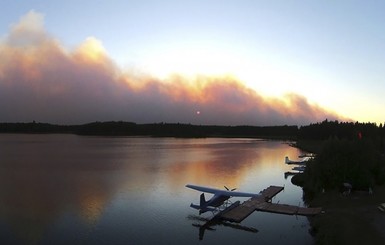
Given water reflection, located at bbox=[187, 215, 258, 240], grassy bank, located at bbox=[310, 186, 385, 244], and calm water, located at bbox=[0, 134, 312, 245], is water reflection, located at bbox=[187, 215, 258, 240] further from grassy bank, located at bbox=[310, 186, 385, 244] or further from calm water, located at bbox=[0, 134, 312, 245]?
grassy bank, located at bbox=[310, 186, 385, 244]

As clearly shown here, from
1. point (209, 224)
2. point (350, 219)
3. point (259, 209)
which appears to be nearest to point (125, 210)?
point (209, 224)

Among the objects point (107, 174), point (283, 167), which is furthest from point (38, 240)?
point (283, 167)

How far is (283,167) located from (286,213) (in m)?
48.4

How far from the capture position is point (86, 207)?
41.2 metres

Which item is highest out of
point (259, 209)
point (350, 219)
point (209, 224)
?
point (350, 219)

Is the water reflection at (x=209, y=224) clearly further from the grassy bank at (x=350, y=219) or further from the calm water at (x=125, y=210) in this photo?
the grassy bank at (x=350, y=219)

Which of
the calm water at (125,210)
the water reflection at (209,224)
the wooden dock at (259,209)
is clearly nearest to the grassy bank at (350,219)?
the wooden dock at (259,209)

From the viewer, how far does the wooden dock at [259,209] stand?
1432 inches

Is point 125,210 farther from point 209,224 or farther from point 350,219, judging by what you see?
point 350,219

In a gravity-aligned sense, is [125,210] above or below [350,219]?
below

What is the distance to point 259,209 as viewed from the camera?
40.0 metres

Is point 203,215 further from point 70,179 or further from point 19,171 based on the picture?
point 19,171

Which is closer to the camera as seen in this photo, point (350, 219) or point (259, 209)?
point (350, 219)

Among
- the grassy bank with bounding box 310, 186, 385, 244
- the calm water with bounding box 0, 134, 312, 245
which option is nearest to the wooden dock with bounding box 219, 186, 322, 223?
the calm water with bounding box 0, 134, 312, 245
